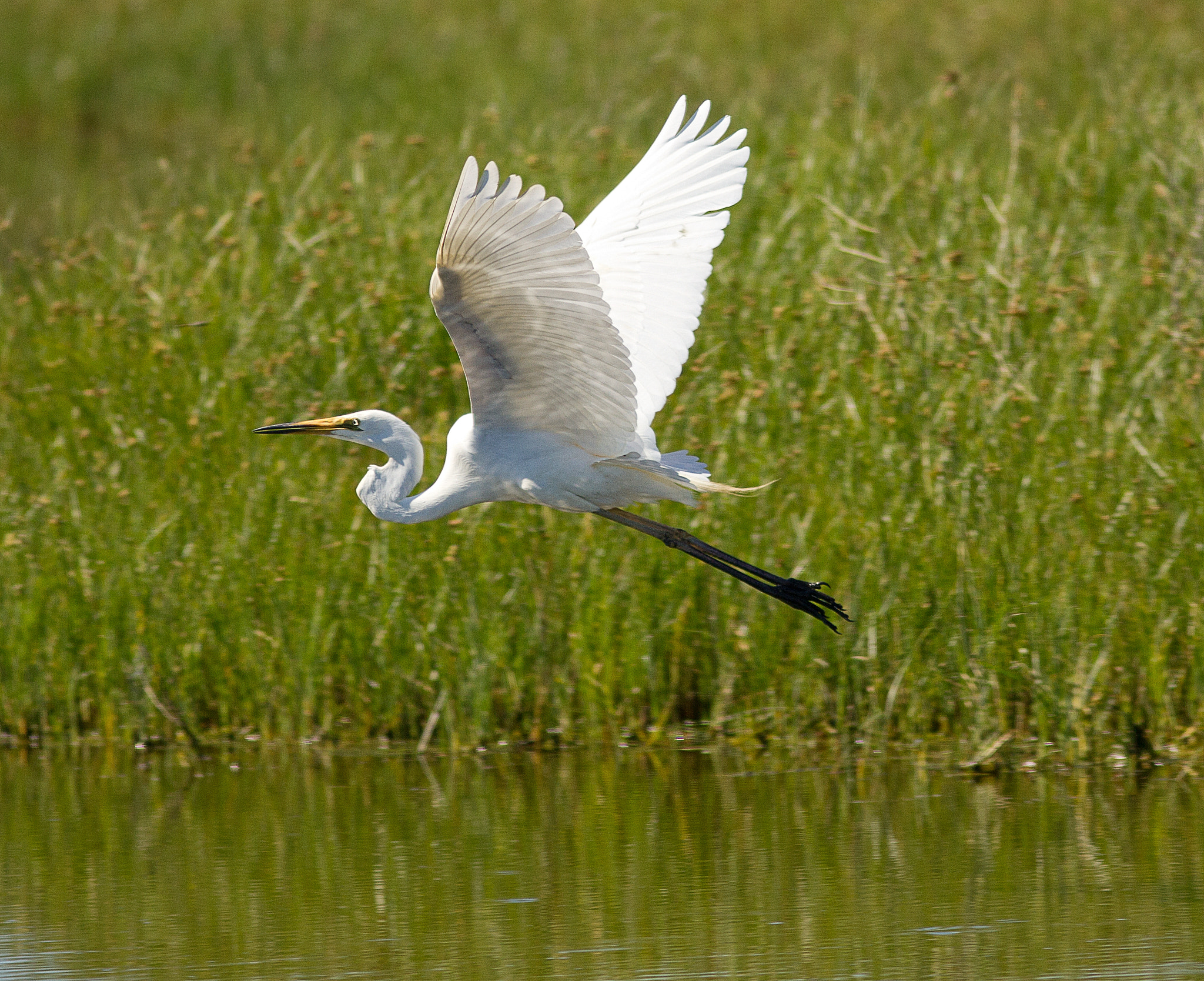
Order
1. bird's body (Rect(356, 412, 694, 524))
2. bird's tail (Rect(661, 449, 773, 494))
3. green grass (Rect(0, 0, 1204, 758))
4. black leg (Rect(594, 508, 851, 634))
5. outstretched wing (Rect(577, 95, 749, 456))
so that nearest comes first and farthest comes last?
bird's tail (Rect(661, 449, 773, 494))
bird's body (Rect(356, 412, 694, 524))
outstretched wing (Rect(577, 95, 749, 456))
black leg (Rect(594, 508, 851, 634))
green grass (Rect(0, 0, 1204, 758))

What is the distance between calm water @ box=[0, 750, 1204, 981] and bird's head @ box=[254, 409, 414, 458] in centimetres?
102

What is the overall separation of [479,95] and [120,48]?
251 inches

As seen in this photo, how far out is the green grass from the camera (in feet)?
16.5

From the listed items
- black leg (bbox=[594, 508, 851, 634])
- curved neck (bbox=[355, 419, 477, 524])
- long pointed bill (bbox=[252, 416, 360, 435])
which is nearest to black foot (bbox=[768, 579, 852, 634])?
black leg (bbox=[594, 508, 851, 634])

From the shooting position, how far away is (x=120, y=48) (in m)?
14.5

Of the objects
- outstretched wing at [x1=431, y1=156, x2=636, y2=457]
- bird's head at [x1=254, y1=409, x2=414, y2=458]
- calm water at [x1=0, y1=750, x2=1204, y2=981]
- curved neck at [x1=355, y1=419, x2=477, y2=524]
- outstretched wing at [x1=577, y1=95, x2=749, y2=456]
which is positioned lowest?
calm water at [x1=0, y1=750, x2=1204, y2=981]

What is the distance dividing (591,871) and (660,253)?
65.2 inches

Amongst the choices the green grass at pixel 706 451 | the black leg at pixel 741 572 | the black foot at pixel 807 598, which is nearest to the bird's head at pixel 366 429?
the black leg at pixel 741 572

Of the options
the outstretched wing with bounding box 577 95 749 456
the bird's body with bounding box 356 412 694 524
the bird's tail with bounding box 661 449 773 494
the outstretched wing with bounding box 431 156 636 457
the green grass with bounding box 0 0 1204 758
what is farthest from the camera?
the green grass with bounding box 0 0 1204 758

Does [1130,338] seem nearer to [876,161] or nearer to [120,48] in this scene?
[876,161]

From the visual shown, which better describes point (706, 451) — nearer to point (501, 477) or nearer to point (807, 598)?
point (807, 598)

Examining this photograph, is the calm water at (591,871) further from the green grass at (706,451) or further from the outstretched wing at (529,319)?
the outstretched wing at (529,319)

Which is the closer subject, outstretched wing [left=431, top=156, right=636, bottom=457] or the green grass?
outstretched wing [left=431, top=156, right=636, bottom=457]

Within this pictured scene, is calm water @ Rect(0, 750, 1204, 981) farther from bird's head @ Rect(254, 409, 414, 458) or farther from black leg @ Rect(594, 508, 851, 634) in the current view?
bird's head @ Rect(254, 409, 414, 458)
